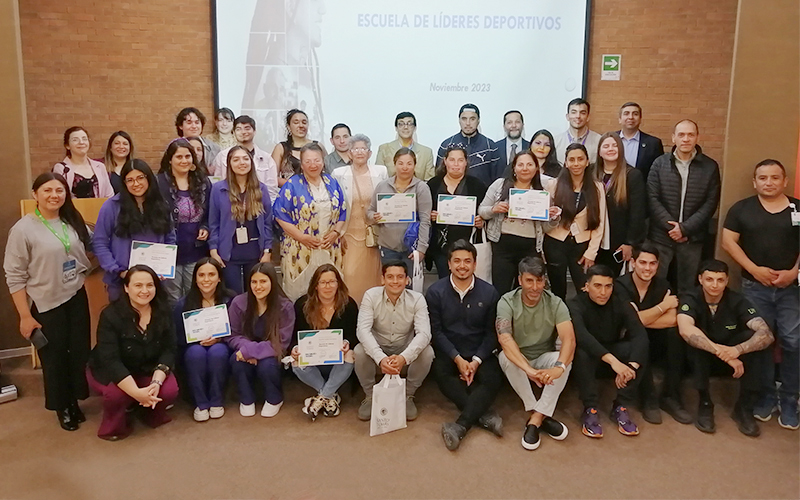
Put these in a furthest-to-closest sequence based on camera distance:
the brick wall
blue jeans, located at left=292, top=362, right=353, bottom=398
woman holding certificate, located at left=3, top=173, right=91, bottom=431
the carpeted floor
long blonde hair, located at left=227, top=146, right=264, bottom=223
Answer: the brick wall < long blonde hair, located at left=227, top=146, right=264, bottom=223 < blue jeans, located at left=292, top=362, right=353, bottom=398 < woman holding certificate, located at left=3, top=173, right=91, bottom=431 < the carpeted floor

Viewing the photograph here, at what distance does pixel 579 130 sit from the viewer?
5523 millimetres

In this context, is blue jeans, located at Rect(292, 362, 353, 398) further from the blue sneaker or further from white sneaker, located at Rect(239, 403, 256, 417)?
the blue sneaker

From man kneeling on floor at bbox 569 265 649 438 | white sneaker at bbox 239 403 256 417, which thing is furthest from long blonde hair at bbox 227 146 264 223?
man kneeling on floor at bbox 569 265 649 438

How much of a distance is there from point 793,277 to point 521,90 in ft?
11.4

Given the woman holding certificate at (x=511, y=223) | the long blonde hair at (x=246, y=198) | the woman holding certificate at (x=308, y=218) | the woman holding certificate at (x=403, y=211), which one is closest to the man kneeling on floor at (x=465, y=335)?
the woman holding certificate at (x=511, y=223)

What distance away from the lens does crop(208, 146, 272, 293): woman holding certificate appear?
3.98 metres

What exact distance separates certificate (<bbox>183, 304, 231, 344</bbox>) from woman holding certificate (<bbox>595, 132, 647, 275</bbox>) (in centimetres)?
265

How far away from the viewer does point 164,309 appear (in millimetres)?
3625

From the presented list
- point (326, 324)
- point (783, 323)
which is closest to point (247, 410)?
point (326, 324)

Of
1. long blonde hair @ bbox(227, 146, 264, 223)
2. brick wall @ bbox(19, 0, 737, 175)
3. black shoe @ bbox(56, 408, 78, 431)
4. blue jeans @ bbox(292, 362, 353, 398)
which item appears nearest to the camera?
black shoe @ bbox(56, 408, 78, 431)

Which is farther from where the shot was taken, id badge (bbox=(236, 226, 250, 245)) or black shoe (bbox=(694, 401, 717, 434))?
id badge (bbox=(236, 226, 250, 245))

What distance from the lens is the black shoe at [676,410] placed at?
12.4 ft

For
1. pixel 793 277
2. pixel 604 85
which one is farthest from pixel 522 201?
pixel 604 85

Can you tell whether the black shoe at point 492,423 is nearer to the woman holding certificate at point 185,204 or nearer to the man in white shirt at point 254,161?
the woman holding certificate at point 185,204
